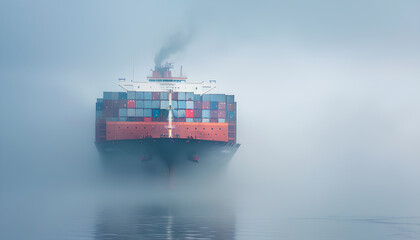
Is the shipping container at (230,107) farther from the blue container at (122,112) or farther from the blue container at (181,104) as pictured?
the blue container at (122,112)

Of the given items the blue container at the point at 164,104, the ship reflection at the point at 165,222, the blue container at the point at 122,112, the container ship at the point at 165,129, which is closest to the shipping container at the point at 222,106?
the container ship at the point at 165,129

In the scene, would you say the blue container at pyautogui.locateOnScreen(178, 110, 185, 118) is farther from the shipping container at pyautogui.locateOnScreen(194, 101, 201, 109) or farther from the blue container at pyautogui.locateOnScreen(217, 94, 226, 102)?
the blue container at pyautogui.locateOnScreen(217, 94, 226, 102)

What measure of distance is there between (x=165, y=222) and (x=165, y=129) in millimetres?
35162

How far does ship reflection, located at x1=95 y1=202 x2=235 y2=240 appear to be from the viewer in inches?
1315

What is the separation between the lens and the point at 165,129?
73.9 m

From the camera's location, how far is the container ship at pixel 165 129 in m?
71.6

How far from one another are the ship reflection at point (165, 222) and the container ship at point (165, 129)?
69.9 ft

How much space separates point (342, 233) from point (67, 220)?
15.6m

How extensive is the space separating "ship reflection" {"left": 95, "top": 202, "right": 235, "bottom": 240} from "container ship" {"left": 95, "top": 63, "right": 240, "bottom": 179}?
839 inches

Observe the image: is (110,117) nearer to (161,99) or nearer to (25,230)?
(161,99)

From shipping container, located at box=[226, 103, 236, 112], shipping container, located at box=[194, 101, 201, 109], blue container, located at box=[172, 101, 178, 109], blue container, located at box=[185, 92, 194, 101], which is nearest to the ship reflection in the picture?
blue container, located at box=[172, 101, 178, 109]

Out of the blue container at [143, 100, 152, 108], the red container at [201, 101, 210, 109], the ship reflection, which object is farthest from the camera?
the red container at [201, 101, 210, 109]

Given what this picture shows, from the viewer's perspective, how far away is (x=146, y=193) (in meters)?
67.7

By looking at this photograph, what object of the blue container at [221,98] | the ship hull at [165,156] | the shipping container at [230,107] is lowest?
the ship hull at [165,156]
